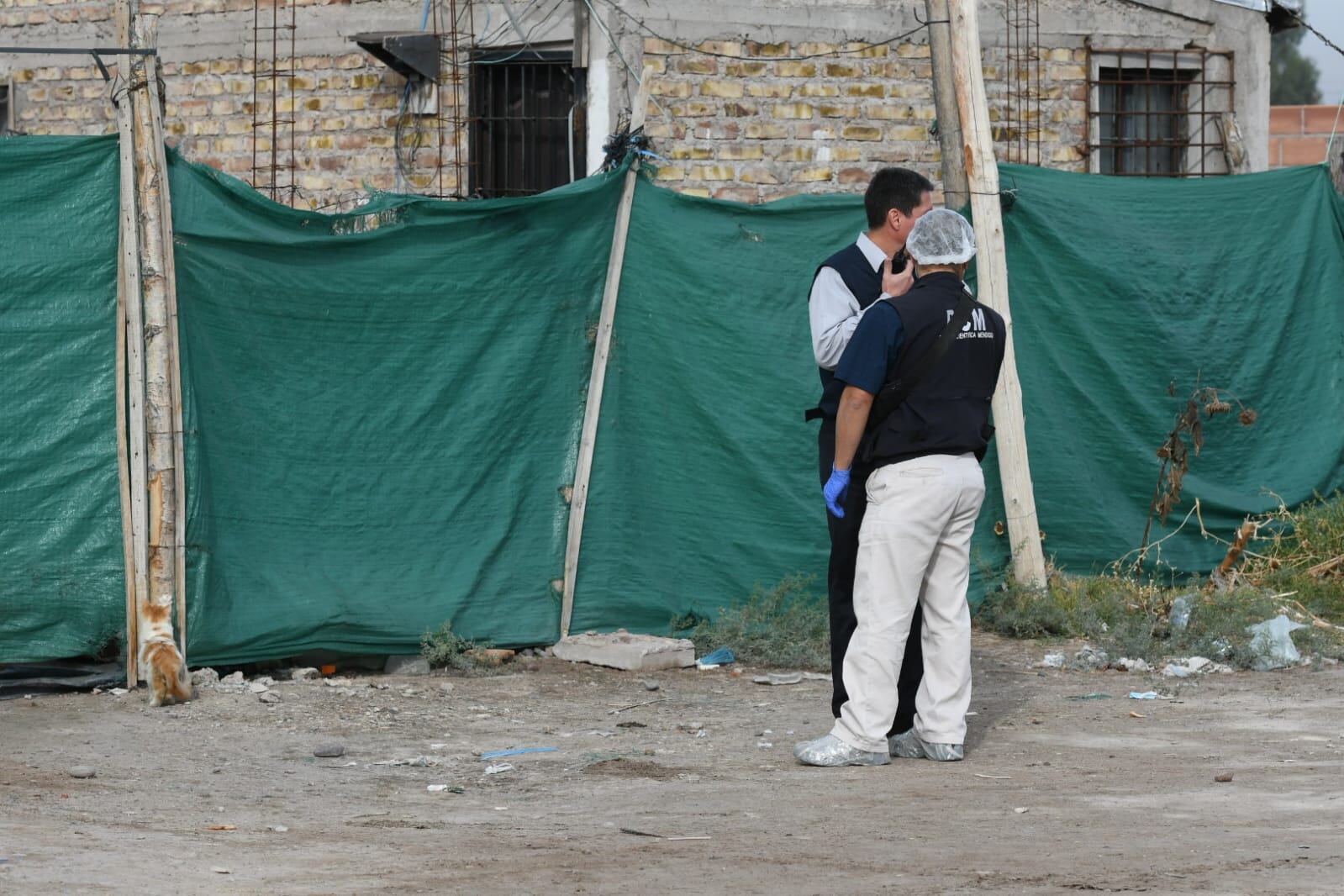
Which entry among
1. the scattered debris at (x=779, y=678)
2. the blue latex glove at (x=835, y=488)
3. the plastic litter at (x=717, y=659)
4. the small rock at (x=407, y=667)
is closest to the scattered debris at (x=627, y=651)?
the plastic litter at (x=717, y=659)

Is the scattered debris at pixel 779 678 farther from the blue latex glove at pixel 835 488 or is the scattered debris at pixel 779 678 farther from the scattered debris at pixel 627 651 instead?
the blue latex glove at pixel 835 488

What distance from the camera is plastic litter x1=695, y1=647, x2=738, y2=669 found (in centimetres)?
791

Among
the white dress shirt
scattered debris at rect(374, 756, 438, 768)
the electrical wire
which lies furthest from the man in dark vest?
the electrical wire

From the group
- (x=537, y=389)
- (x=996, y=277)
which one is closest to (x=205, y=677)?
(x=537, y=389)

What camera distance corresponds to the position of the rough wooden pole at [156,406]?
6.75 m

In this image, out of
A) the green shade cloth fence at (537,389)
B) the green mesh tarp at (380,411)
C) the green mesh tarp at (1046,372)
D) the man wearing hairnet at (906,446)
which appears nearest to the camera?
the man wearing hairnet at (906,446)

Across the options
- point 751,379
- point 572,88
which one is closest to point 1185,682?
point 751,379

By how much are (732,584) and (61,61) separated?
725 centimetres

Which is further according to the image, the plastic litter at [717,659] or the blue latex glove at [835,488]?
the plastic litter at [717,659]

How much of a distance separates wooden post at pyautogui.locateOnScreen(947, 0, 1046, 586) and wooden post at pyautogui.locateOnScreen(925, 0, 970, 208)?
0.11ft

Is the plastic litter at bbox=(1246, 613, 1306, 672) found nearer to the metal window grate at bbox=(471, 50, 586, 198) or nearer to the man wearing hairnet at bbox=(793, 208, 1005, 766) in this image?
the man wearing hairnet at bbox=(793, 208, 1005, 766)

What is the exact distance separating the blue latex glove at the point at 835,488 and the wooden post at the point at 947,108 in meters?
3.44

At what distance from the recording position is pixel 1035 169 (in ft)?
29.9

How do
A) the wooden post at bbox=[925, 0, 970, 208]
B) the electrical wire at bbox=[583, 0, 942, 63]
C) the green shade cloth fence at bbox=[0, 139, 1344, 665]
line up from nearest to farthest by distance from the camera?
the green shade cloth fence at bbox=[0, 139, 1344, 665] < the wooden post at bbox=[925, 0, 970, 208] < the electrical wire at bbox=[583, 0, 942, 63]
